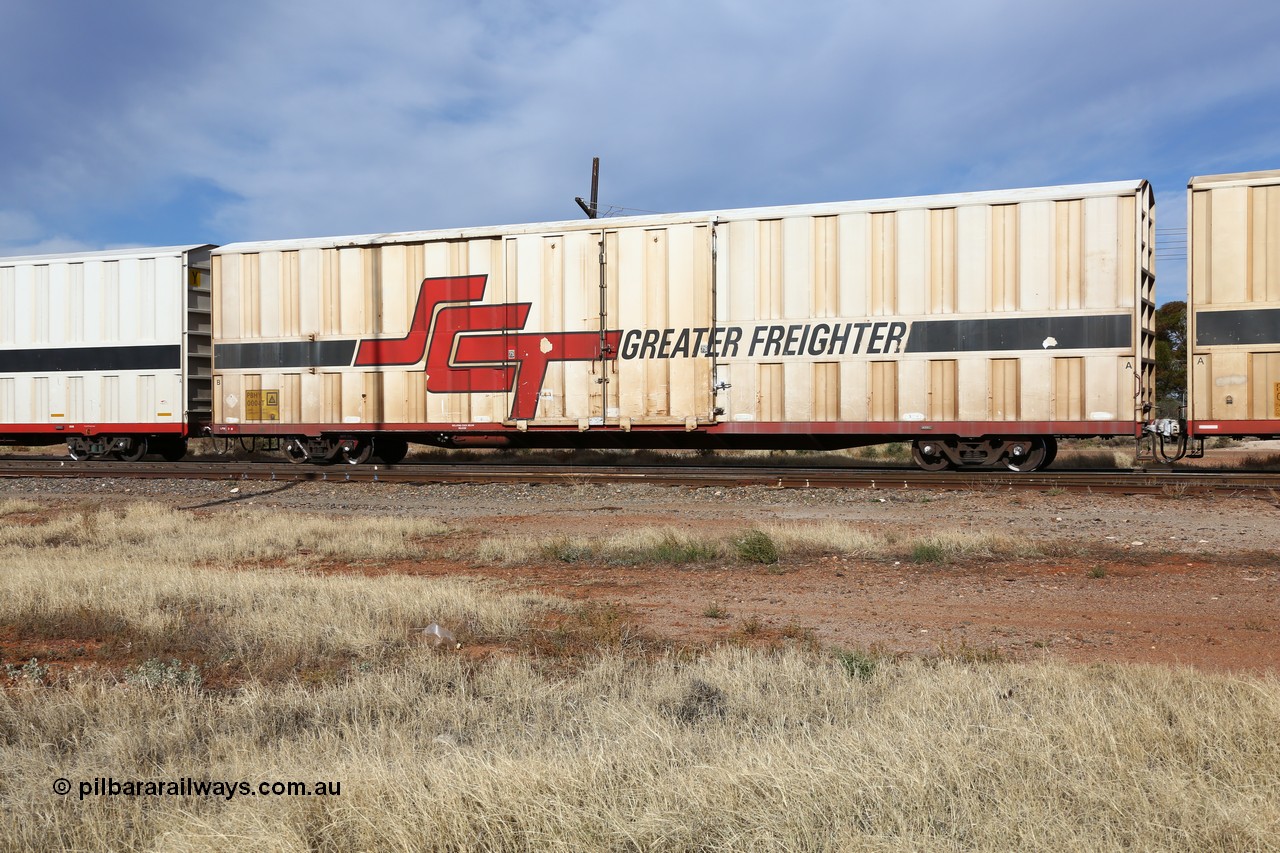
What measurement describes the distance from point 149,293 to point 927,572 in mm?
17050

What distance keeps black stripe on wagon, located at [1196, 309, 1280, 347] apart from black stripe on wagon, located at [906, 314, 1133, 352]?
990mm

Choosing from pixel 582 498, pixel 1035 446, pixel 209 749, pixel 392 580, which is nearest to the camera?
pixel 209 749

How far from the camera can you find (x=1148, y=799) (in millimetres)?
2965

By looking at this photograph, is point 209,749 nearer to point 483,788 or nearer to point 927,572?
point 483,788

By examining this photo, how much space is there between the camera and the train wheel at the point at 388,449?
57.9ft

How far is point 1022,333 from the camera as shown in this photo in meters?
13.6

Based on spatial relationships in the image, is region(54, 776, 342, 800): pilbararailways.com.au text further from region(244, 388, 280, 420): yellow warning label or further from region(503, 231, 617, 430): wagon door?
region(244, 388, 280, 420): yellow warning label

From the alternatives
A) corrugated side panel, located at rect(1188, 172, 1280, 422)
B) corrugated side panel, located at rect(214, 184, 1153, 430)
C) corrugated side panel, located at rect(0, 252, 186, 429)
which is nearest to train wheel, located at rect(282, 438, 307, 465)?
corrugated side panel, located at rect(214, 184, 1153, 430)

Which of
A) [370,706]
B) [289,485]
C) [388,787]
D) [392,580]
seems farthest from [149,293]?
[388,787]

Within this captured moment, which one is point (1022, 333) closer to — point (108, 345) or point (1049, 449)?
point (1049, 449)

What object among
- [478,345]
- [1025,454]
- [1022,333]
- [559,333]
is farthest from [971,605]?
[478,345]

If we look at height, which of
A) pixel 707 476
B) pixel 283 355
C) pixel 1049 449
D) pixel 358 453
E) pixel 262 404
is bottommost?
pixel 707 476

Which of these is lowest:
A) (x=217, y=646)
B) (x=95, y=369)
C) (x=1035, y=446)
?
(x=217, y=646)

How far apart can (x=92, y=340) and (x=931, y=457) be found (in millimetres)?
17226
